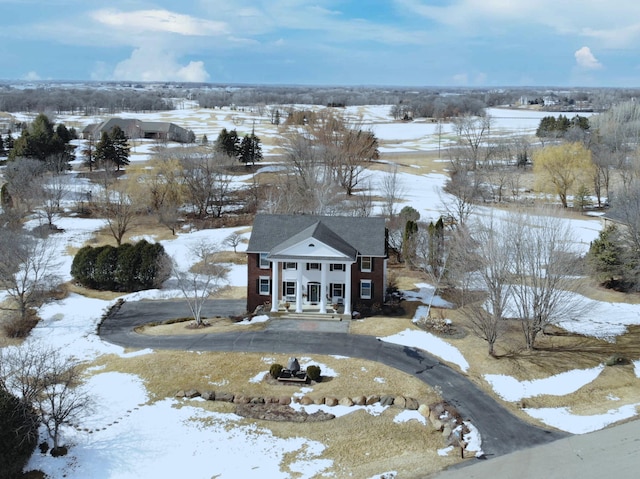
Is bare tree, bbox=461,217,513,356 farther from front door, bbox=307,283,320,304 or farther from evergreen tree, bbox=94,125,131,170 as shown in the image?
evergreen tree, bbox=94,125,131,170

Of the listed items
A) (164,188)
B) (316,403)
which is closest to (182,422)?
(316,403)

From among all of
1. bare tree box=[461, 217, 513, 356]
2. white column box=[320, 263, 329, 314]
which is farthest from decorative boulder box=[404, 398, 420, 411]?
white column box=[320, 263, 329, 314]

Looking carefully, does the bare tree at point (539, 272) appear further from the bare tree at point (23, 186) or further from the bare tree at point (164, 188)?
the bare tree at point (23, 186)

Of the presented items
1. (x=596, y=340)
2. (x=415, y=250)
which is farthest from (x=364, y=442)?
(x=415, y=250)

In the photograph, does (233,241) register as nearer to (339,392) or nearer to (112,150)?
(339,392)

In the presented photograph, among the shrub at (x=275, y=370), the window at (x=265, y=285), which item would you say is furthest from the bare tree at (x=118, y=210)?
the shrub at (x=275, y=370)

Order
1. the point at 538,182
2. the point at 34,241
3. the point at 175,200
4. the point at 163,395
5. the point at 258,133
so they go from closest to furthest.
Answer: the point at 163,395, the point at 34,241, the point at 175,200, the point at 538,182, the point at 258,133

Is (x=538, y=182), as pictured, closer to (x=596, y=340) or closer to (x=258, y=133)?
(x=596, y=340)
